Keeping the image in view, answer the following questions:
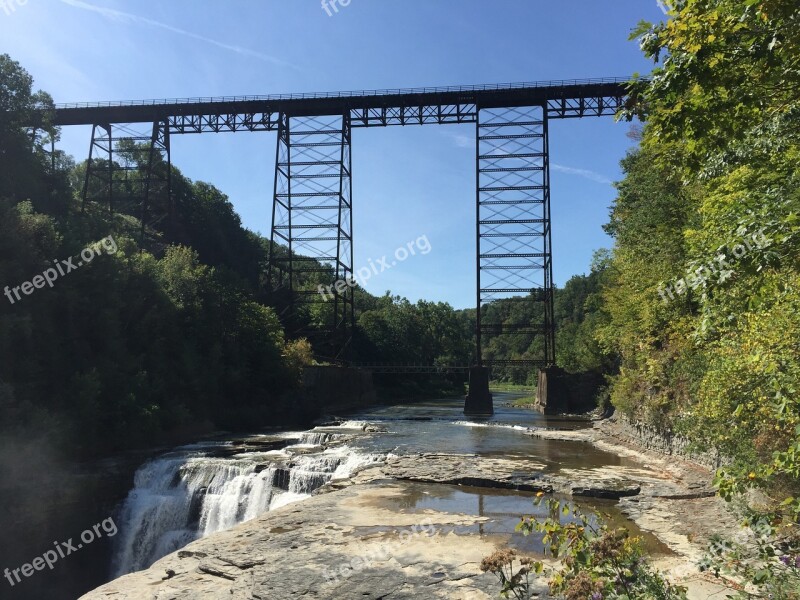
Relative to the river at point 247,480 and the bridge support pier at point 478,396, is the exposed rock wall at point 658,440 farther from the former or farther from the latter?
the bridge support pier at point 478,396

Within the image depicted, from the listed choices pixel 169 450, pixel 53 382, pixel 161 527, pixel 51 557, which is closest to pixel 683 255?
pixel 161 527

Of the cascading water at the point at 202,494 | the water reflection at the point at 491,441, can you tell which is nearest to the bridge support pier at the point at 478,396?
the water reflection at the point at 491,441

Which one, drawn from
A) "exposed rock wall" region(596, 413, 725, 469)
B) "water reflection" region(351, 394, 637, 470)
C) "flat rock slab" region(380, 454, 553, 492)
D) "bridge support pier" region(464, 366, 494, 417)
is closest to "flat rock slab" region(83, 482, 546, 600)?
"flat rock slab" region(380, 454, 553, 492)

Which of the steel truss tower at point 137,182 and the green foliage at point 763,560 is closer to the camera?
the green foliage at point 763,560

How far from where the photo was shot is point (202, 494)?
14.4m

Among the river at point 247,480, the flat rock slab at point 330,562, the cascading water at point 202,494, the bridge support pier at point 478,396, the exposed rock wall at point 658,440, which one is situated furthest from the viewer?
the bridge support pier at point 478,396

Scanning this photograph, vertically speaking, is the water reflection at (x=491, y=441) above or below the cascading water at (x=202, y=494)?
above

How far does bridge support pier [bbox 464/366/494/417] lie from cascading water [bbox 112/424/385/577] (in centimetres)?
1796

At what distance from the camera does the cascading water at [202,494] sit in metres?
13.5

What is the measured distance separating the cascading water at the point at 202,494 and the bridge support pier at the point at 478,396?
18.0 m

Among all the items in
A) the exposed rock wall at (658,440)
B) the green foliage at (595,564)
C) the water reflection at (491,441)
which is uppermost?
the green foliage at (595,564)

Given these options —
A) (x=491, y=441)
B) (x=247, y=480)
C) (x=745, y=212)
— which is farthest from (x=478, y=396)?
(x=745, y=212)

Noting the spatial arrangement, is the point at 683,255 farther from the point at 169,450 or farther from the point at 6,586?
the point at 6,586

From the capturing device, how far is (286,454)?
17.2 m
